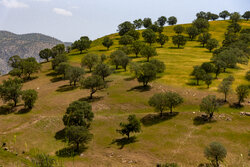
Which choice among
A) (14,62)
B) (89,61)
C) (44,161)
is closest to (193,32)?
(89,61)

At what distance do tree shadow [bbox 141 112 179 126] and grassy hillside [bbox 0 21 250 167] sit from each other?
0.34 m

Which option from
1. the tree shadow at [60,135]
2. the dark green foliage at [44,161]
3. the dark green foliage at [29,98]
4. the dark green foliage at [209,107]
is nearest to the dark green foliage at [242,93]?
the dark green foliage at [209,107]

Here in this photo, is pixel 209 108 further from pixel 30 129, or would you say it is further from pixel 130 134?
pixel 30 129

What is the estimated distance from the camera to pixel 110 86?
311 ft

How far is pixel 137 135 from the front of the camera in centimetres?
5931

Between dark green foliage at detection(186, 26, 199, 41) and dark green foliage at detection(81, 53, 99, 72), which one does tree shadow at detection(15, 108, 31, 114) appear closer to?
dark green foliage at detection(81, 53, 99, 72)

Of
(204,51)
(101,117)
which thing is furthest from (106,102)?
(204,51)

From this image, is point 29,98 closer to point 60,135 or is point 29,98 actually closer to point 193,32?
point 60,135

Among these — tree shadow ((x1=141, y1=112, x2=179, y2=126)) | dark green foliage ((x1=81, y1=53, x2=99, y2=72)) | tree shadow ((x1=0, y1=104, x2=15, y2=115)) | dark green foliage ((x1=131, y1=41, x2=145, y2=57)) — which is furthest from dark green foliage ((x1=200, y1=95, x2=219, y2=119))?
dark green foliage ((x1=131, y1=41, x2=145, y2=57))

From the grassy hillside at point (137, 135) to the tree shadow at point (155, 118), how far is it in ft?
1.10

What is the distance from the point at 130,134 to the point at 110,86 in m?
38.3

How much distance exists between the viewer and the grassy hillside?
47.2m

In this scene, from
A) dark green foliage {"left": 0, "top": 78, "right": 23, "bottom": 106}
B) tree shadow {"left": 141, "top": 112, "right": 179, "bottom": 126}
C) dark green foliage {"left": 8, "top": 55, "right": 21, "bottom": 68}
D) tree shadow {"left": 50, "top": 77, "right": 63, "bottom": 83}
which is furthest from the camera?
dark green foliage {"left": 8, "top": 55, "right": 21, "bottom": 68}

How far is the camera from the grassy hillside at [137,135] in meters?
Result: 47.2
